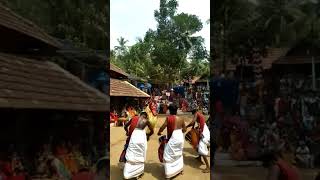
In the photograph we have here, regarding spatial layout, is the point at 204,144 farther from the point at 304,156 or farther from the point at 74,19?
the point at 74,19

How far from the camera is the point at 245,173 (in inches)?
218

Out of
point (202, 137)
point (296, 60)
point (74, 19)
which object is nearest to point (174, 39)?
point (202, 137)

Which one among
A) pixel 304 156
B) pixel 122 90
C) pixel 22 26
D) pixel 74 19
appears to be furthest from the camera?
pixel 122 90

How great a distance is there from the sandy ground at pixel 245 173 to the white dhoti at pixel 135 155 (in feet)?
5.73

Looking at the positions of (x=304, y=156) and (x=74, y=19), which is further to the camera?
(x=74, y=19)

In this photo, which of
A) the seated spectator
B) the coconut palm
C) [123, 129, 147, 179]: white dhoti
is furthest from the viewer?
[123, 129, 147, 179]: white dhoti

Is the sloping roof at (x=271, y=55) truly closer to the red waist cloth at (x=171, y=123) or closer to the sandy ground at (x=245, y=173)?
the sandy ground at (x=245, y=173)

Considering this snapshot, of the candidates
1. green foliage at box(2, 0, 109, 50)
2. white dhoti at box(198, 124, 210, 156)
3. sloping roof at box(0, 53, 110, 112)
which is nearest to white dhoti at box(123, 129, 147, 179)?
white dhoti at box(198, 124, 210, 156)

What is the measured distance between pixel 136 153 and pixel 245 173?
2.06 metres

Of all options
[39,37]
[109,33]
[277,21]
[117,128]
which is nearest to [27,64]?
[39,37]

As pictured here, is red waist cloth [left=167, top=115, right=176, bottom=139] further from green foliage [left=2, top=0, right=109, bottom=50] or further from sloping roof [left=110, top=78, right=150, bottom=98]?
sloping roof [left=110, top=78, right=150, bottom=98]

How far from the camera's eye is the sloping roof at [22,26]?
17.6ft

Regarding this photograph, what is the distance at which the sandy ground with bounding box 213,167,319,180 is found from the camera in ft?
17.6

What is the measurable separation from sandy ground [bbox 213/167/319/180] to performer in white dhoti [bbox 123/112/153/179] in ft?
5.74
